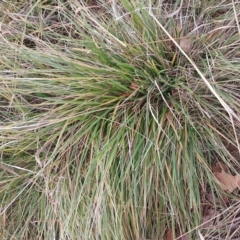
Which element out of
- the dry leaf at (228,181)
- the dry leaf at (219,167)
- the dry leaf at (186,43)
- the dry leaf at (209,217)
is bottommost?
the dry leaf at (209,217)

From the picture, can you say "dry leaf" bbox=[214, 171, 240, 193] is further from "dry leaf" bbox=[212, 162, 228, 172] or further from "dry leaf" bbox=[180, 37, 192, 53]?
"dry leaf" bbox=[180, 37, 192, 53]

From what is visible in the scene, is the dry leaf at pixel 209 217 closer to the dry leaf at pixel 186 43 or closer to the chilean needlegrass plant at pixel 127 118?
the chilean needlegrass plant at pixel 127 118

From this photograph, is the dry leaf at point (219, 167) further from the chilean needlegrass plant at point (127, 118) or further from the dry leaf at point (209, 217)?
the dry leaf at point (209, 217)

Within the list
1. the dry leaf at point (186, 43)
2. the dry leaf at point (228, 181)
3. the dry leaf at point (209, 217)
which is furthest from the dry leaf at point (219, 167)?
the dry leaf at point (186, 43)

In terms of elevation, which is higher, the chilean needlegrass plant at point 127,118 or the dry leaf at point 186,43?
the dry leaf at point 186,43

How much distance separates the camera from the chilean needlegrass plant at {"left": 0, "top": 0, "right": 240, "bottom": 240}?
4.05 ft

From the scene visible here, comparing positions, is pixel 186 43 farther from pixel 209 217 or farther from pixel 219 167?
pixel 209 217

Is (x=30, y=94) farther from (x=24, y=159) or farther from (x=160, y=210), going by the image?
(x=160, y=210)

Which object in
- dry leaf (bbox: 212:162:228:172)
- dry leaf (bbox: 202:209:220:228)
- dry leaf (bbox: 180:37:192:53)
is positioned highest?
dry leaf (bbox: 180:37:192:53)

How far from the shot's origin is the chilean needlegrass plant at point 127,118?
123 cm

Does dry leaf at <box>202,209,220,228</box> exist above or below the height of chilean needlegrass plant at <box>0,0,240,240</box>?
below

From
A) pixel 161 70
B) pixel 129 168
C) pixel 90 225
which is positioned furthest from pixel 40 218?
pixel 161 70

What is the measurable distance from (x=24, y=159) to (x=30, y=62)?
0.32 meters

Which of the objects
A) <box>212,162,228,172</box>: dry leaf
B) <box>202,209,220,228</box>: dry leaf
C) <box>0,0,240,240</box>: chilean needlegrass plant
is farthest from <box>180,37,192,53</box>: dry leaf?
<box>202,209,220,228</box>: dry leaf
